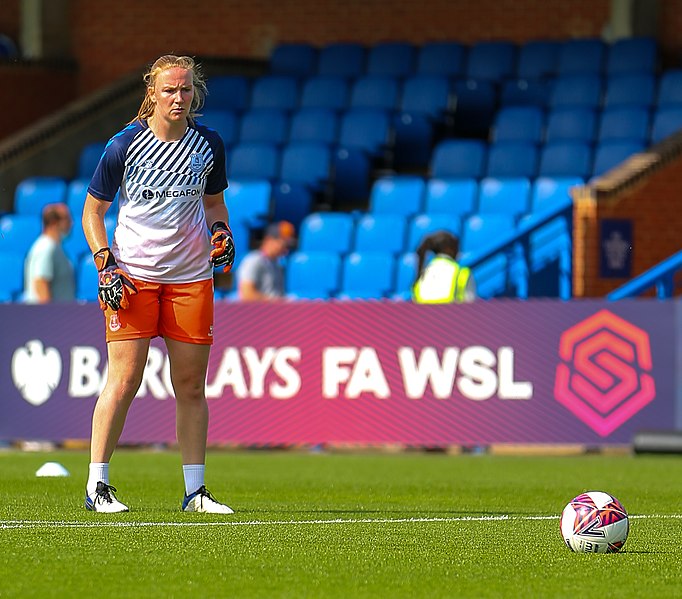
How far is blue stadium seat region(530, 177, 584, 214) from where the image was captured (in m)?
18.2

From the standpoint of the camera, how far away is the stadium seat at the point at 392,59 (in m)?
22.3

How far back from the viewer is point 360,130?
68.9 feet

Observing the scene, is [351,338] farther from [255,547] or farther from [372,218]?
[255,547]

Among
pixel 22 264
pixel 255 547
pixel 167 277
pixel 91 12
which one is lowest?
pixel 255 547


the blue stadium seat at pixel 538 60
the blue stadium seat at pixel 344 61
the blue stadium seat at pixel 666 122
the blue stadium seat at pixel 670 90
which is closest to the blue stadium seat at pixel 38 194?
the blue stadium seat at pixel 344 61

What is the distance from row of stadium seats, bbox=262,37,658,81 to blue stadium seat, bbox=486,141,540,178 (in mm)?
1815

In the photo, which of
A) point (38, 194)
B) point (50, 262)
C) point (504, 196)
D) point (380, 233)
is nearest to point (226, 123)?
point (38, 194)

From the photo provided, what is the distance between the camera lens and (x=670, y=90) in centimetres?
1984

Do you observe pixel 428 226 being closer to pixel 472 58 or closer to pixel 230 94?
pixel 472 58

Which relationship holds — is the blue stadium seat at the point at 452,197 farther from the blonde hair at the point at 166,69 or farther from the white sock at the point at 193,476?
the white sock at the point at 193,476

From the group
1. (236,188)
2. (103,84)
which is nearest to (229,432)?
(236,188)

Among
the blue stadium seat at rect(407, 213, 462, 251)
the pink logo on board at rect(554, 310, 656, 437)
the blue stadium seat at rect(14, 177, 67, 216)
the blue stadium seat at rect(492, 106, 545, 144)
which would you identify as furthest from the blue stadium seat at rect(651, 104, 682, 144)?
the blue stadium seat at rect(14, 177, 67, 216)

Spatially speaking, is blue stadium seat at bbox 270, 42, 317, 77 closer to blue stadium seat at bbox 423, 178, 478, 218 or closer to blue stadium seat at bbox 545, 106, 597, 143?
blue stadium seat at bbox 545, 106, 597, 143

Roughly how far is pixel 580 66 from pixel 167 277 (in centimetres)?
1398
